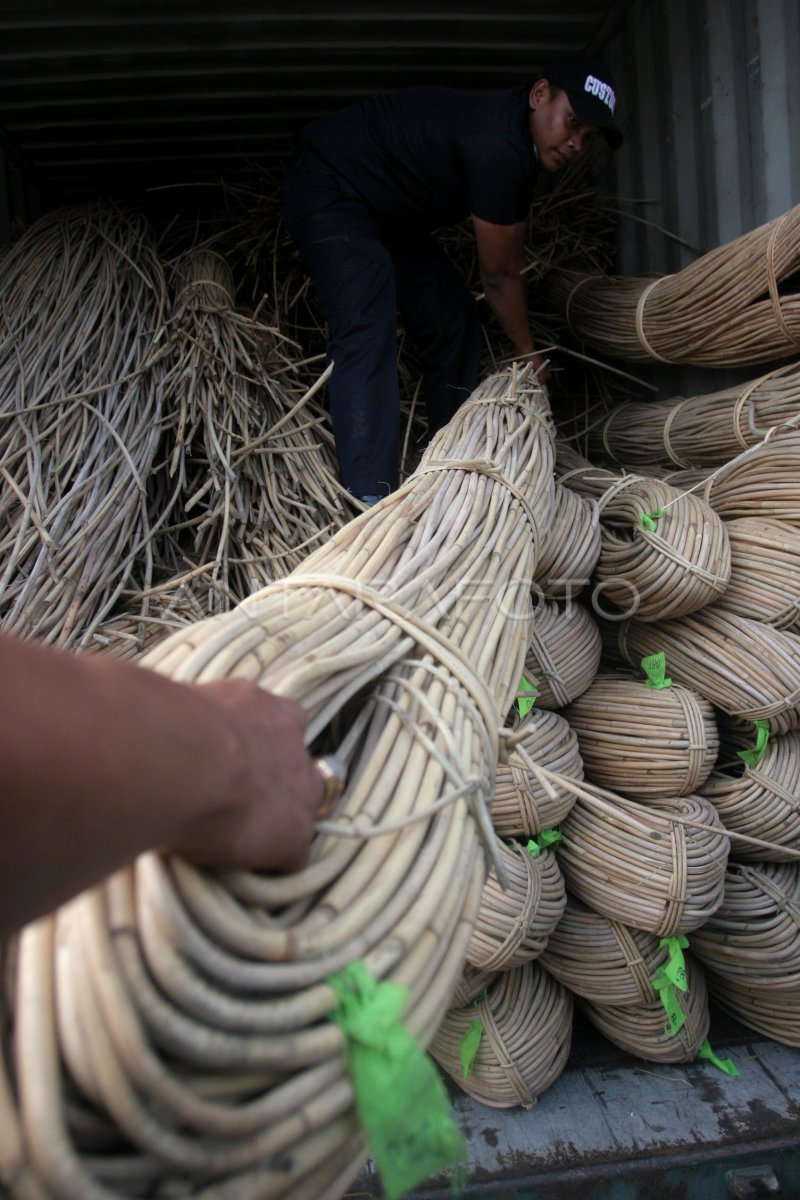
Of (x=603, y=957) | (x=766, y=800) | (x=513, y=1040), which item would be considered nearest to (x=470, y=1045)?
Result: (x=513, y=1040)

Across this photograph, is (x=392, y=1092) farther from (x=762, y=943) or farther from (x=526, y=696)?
(x=762, y=943)

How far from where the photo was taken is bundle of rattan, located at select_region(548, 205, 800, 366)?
6.08 feet

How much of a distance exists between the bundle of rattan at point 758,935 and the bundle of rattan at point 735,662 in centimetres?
30

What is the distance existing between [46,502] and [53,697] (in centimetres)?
151

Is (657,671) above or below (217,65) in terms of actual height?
below

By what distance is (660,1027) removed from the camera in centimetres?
159

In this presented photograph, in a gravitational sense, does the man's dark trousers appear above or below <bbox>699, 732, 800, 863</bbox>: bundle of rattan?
above

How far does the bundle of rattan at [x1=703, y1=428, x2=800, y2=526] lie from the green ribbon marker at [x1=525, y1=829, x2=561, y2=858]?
0.77 metres

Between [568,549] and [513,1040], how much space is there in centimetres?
88

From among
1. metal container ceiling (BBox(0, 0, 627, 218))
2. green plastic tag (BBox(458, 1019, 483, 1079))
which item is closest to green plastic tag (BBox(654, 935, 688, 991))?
green plastic tag (BBox(458, 1019, 483, 1079))

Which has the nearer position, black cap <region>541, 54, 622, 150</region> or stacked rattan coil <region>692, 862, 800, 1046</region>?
stacked rattan coil <region>692, 862, 800, 1046</region>

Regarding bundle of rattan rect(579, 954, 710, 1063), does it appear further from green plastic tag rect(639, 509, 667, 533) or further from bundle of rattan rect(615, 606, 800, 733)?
green plastic tag rect(639, 509, 667, 533)

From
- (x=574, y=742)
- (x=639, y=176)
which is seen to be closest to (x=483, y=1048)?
(x=574, y=742)

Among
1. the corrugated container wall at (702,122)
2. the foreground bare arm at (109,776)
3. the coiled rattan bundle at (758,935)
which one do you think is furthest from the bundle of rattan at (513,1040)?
the corrugated container wall at (702,122)
